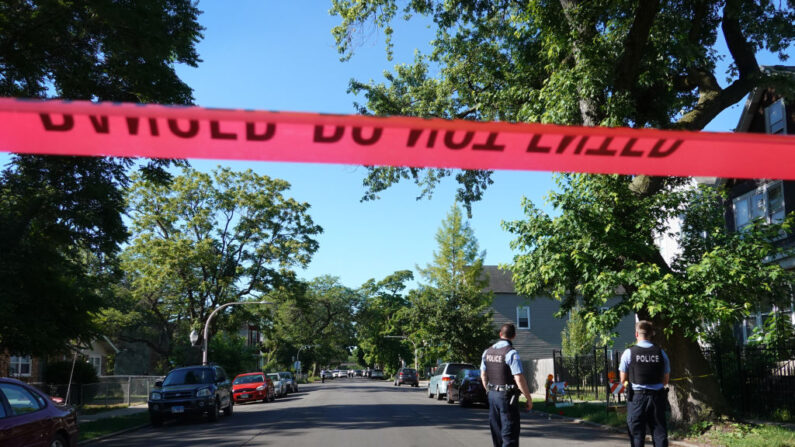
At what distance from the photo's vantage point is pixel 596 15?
13484 millimetres

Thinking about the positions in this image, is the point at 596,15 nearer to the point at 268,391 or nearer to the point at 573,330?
the point at 268,391

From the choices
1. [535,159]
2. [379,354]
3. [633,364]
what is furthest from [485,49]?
[379,354]

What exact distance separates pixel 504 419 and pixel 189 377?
525 inches

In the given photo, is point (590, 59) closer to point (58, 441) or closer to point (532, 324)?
point (58, 441)

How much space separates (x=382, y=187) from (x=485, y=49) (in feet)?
18.6

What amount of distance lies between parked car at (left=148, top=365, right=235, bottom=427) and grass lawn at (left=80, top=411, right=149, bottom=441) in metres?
0.72

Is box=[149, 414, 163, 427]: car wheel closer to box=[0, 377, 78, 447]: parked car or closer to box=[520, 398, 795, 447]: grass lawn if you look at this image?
box=[0, 377, 78, 447]: parked car

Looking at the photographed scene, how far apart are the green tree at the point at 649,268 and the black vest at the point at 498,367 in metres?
4.47

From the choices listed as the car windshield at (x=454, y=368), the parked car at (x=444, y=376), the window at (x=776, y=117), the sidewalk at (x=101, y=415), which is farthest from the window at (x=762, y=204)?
the sidewalk at (x=101, y=415)

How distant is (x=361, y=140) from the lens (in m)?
4.15

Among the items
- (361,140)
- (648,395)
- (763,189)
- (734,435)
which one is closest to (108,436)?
(648,395)

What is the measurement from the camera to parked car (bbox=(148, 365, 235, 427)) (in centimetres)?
1741

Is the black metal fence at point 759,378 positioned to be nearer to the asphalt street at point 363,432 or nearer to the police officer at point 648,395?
the asphalt street at point 363,432

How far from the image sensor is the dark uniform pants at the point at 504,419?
7.77m
